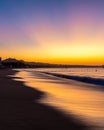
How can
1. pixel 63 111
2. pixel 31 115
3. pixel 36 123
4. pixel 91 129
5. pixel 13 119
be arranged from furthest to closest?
→ pixel 63 111 → pixel 31 115 → pixel 13 119 → pixel 36 123 → pixel 91 129

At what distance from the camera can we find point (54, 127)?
9172 millimetres

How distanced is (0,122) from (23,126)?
3.08 ft

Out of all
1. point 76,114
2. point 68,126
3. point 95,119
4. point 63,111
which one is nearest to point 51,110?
point 63,111

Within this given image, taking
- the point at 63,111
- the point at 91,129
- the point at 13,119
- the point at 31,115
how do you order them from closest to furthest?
the point at 91,129 < the point at 13,119 < the point at 31,115 < the point at 63,111

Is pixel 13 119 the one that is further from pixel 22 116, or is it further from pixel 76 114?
pixel 76 114

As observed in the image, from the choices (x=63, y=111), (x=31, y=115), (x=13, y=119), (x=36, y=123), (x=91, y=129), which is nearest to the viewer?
(x=91, y=129)

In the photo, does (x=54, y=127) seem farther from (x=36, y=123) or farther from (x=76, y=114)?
(x=76, y=114)

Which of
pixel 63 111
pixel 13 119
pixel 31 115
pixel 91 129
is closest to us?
pixel 91 129

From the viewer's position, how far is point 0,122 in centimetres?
970

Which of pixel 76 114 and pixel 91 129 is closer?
pixel 91 129

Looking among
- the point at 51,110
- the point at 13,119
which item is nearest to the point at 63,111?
the point at 51,110

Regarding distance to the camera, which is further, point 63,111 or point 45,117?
point 63,111

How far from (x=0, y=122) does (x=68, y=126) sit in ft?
6.96

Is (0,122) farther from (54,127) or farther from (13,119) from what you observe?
(54,127)
